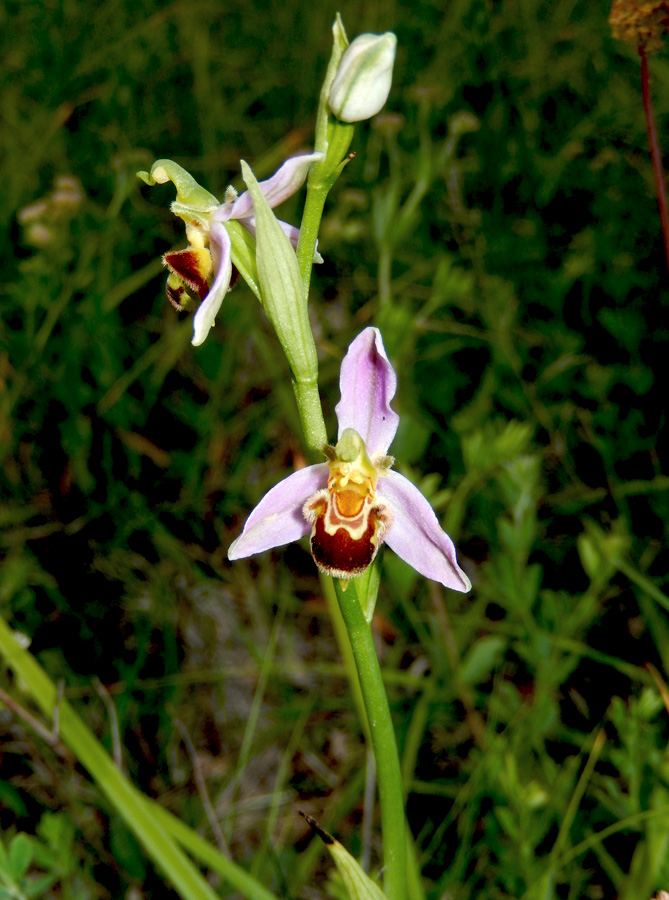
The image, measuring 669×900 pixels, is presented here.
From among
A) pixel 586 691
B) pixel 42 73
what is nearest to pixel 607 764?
pixel 586 691

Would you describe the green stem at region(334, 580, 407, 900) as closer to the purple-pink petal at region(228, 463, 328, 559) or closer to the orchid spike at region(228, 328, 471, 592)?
the orchid spike at region(228, 328, 471, 592)

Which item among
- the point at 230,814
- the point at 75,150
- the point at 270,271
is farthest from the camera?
the point at 75,150

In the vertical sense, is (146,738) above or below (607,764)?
above

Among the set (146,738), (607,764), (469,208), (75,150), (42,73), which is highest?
(42,73)

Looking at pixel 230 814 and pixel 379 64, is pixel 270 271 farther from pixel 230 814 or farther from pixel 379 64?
pixel 230 814

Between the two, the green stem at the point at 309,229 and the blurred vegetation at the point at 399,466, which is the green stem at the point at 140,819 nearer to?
the blurred vegetation at the point at 399,466

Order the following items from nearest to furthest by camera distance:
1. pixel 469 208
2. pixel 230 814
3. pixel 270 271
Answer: pixel 270 271 → pixel 230 814 → pixel 469 208

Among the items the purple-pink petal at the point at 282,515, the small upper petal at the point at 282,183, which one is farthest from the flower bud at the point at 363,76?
the purple-pink petal at the point at 282,515
